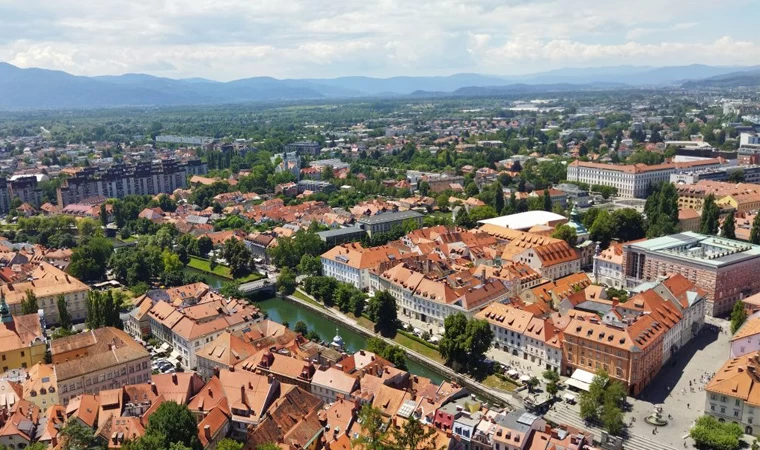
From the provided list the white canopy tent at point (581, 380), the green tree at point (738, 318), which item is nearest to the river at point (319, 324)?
the white canopy tent at point (581, 380)

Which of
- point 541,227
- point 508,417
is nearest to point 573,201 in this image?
point 541,227

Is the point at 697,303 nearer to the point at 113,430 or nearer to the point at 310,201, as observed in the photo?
the point at 113,430

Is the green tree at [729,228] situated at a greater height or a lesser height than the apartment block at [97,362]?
greater

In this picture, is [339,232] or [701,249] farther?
[339,232]

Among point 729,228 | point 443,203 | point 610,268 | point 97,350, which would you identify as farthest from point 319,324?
point 443,203

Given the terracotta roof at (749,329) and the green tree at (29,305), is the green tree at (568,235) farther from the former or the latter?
the green tree at (29,305)

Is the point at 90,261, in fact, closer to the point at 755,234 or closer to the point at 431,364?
the point at 431,364
